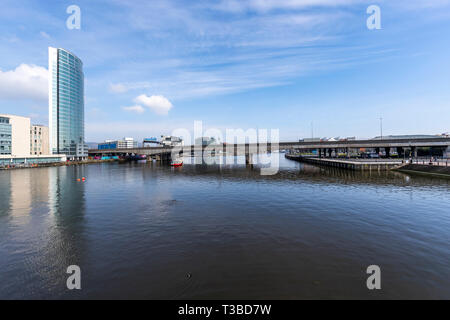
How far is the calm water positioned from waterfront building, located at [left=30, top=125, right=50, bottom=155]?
126951 millimetres

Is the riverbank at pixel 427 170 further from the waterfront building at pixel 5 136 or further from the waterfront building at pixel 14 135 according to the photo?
the waterfront building at pixel 14 135

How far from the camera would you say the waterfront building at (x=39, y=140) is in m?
121

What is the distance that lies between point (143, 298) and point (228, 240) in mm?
7620

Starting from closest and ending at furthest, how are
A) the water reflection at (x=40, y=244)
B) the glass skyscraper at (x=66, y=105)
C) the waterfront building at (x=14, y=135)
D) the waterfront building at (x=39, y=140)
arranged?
the water reflection at (x=40, y=244) → the waterfront building at (x=14, y=135) → the waterfront building at (x=39, y=140) → the glass skyscraper at (x=66, y=105)

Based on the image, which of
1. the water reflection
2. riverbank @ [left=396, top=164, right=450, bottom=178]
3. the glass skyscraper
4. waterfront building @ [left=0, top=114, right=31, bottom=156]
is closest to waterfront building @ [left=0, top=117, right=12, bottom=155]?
waterfront building @ [left=0, top=114, right=31, bottom=156]

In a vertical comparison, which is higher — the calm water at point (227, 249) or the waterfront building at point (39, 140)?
the waterfront building at point (39, 140)

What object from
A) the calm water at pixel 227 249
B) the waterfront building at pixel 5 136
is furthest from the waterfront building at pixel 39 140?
the calm water at pixel 227 249

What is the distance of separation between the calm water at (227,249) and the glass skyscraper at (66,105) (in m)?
131

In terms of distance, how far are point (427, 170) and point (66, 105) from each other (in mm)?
178771

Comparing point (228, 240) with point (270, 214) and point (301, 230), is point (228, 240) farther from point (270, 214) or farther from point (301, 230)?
point (270, 214)

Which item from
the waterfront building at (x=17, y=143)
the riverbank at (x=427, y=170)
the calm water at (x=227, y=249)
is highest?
the waterfront building at (x=17, y=143)

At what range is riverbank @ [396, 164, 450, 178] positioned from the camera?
1936 inches

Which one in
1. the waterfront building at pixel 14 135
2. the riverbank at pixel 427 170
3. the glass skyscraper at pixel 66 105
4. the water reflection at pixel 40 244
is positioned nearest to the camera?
the water reflection at pixel 40 244

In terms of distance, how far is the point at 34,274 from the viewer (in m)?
11.6
